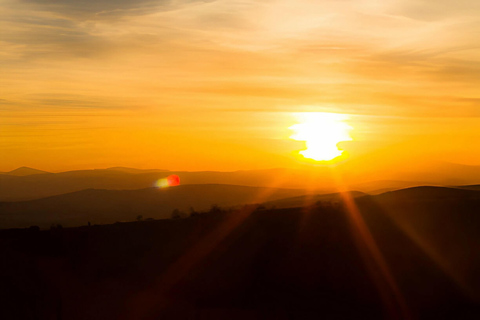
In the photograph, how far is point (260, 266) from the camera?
59.7ft

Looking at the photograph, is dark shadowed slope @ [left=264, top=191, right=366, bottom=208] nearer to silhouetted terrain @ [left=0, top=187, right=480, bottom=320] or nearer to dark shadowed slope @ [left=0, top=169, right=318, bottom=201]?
silhouetted terrain @ [left=0, top=187, right=480, bottom=320]

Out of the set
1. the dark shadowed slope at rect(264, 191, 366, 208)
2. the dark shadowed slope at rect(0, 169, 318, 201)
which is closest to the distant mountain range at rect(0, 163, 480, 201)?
the dark shadowed slope at rect(0, 169, 318, 201)

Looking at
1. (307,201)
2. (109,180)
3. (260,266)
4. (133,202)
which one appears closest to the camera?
(260,266)

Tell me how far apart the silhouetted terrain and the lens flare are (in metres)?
114

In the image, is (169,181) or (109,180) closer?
(169,181)

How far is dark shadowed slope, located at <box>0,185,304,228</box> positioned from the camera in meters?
85.1

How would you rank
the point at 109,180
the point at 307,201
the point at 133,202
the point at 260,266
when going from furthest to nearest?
1. the point at 109,180
2. the point at 133,202
3. the point at 307,201
4. the point at 260,266

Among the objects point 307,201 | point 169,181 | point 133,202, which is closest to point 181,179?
point 169,181

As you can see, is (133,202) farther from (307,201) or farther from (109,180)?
(109,180)

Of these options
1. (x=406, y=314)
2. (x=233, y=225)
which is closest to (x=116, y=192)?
(x=233, y=225)

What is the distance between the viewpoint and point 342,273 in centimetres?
1747

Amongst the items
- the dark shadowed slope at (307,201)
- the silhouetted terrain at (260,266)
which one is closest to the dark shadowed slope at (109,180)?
the dark shadowed slope at (307,201)

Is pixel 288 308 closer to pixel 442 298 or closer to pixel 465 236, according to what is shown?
pixel 442 298

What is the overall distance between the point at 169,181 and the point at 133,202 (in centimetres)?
4594
